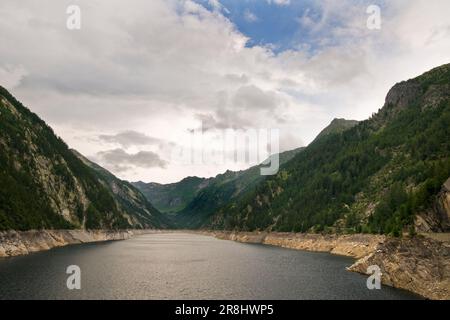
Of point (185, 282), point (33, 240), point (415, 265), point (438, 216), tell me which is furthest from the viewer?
point (33, 240)

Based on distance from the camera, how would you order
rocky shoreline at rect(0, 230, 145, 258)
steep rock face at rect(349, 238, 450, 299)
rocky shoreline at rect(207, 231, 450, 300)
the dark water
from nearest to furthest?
the dark water < steep rock face at rect(349, 238, 450, 299) < rocky shoreline at rect(207, 231, 450, 300) < rocky shoreline at rect(0, 230, 145, 258)

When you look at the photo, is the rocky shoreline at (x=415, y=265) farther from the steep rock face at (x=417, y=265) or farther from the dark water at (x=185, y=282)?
the dark water at (x=185, y=282)

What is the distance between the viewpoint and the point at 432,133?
160 metres

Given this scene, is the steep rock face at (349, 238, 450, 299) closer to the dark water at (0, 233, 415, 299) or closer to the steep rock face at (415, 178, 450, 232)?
the dark water at (0, 233, 415, 299)

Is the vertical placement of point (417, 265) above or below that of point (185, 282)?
above

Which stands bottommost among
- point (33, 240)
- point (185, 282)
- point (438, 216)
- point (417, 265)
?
point (185, 282)

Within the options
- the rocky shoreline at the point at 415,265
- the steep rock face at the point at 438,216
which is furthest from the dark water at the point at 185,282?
the steep rock face at the point at 438,216

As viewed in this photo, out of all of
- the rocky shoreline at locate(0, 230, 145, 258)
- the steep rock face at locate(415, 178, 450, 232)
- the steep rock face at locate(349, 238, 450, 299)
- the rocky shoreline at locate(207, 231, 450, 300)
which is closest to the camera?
the steep rock face at locate(349, 238, 450, 299)

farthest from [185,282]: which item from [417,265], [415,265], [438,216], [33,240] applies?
[33,240]

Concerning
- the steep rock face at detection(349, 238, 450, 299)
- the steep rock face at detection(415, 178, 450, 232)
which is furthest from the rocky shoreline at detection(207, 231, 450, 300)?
the steep rock face at detection(415, 178, 450, 232)

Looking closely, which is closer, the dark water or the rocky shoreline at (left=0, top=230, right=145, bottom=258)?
the dark water

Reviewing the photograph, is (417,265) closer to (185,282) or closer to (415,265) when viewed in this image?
(415,265)
